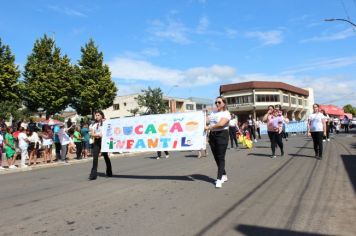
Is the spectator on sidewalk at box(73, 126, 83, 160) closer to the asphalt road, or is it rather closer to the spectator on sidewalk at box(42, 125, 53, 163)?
the spectator on sidewalk at box(42, 125, 53, 163)

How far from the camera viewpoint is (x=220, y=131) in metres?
8.84

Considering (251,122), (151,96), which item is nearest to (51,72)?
(151,96)

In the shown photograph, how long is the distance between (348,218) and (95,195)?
4708 millimetres

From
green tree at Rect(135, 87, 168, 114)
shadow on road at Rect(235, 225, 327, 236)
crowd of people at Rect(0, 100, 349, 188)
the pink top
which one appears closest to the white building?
green tree at Rect(135, 87, 168, 114)

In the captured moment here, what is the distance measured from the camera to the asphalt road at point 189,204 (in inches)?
216

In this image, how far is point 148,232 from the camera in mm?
5285

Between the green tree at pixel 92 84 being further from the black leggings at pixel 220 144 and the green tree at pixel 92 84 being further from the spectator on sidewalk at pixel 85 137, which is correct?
the black leggings at pixel 220 144

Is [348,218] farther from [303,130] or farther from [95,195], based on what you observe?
[303,130]

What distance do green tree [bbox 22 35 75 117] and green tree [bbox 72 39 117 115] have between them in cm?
291

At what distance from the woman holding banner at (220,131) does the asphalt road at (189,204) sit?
63 cm

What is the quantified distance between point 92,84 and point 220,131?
4462cm

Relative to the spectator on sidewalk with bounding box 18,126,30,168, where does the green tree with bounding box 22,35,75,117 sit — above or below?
above

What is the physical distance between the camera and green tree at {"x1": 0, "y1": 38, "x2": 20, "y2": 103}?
3962cm

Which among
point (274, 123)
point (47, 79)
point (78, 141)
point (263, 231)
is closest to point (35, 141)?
point (78, 141)
